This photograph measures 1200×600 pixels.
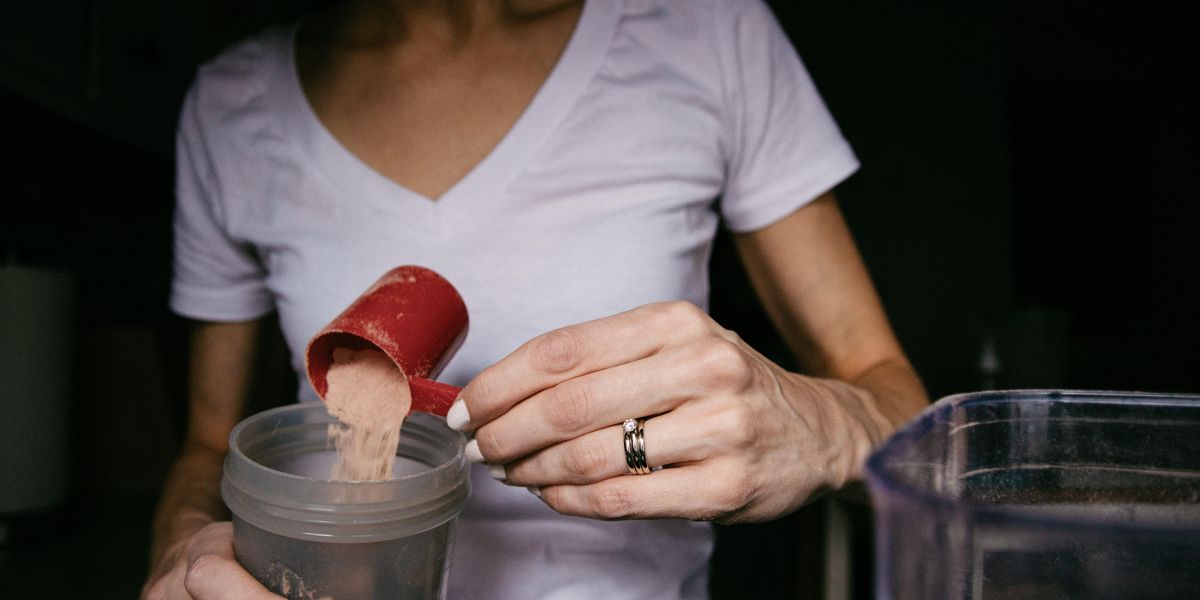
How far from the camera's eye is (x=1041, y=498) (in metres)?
0.33

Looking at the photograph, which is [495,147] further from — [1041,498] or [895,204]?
[895,204]

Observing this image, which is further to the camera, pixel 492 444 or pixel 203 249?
pixel 203 249

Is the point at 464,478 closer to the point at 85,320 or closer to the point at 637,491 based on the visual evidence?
the point at 637,491

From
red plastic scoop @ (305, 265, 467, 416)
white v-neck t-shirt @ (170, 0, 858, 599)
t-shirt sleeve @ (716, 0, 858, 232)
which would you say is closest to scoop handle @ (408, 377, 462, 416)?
red plastic scoop @ (305, 265, 467, 416)

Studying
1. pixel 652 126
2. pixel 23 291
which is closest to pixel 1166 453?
pixel 652 126

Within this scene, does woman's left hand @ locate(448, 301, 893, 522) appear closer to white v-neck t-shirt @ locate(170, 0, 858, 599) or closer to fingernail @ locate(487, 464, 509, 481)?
fingernail @ locate(487, 464, 509, 481)

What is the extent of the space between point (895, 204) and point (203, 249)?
302 centimetres

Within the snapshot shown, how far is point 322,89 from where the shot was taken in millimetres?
824

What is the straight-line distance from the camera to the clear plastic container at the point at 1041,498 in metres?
0.21

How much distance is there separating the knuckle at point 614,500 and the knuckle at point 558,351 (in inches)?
3.1

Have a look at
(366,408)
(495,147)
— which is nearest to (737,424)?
(366,408)

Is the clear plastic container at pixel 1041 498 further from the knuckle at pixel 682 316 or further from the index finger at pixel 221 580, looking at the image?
the index finger at pixel 221 580

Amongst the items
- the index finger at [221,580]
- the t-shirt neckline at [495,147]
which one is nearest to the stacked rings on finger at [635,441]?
the index finger at [221,580]

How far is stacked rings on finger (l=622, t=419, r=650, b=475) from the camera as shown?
0.47 meters
